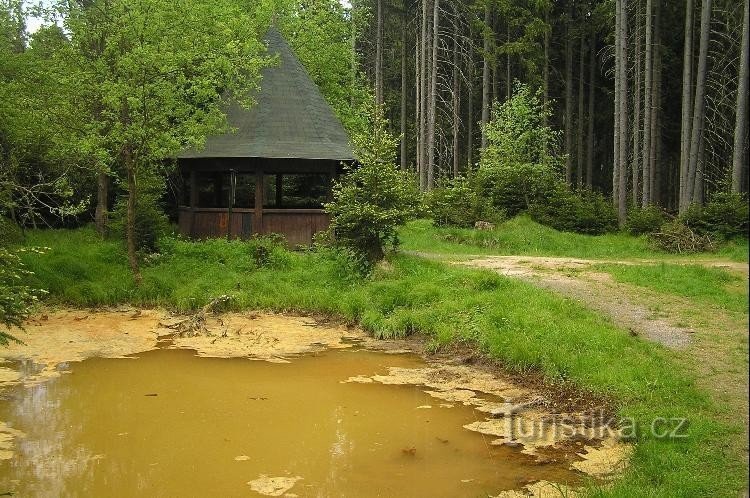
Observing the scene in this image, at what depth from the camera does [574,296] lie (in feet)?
41.1

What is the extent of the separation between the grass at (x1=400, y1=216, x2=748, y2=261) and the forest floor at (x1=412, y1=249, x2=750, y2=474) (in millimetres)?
1513

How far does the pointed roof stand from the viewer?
18.9 m

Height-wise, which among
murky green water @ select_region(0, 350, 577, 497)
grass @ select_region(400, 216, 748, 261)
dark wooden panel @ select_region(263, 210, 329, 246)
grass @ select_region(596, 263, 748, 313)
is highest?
dark wooden panel @ select_region(263, 210, 329, 246)

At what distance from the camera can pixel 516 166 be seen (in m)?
23.7

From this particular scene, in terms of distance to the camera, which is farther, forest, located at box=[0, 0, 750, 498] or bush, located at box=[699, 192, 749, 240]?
bush, located at box=[699, 192, 749, 240]

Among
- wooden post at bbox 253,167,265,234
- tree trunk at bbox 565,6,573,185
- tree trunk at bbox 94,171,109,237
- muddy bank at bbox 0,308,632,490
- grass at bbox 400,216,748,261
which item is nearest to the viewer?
muddy bank at bbox 0,308,632,490

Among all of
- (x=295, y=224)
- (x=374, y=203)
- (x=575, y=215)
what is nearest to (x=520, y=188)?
(x=575, y=215)

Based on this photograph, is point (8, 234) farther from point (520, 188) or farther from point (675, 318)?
point (520, 188)

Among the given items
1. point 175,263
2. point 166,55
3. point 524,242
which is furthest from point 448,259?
point 166,55

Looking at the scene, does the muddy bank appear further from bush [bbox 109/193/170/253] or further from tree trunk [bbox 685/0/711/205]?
tree trunk [bbox 685/0/711/205]

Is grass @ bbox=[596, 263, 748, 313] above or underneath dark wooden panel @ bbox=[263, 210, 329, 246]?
underneath

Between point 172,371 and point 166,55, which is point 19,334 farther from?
point 166,55

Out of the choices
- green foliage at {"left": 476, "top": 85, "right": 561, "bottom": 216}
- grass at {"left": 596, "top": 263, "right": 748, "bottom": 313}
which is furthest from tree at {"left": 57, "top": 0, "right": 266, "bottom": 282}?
green foliage at {"left": 476, "top": 85, "right": 561, "bottom": 216}

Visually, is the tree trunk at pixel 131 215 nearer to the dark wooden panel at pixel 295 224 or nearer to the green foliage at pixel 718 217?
the dark wooden panel at pixel 295 224
